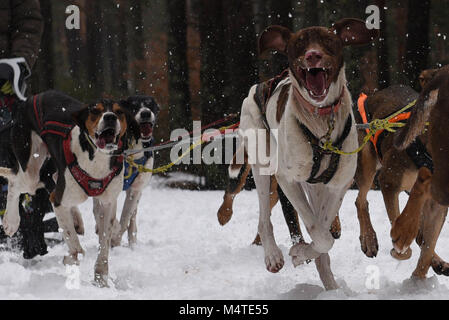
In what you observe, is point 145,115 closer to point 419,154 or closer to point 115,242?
point 115,242

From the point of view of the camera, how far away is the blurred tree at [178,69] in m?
10.4

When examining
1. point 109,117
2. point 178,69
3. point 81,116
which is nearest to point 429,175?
point 109,117

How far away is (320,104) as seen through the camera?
10.5ft

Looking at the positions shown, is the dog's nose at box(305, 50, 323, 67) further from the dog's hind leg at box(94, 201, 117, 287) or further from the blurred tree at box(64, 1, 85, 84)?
the blurred tree at box(64, 1, 85, 84)

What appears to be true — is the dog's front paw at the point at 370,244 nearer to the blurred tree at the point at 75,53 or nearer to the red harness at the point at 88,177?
the red harness at the point at 88,177

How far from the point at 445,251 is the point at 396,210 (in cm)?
101

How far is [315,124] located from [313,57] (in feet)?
1.41

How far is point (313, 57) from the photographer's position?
3041 mm

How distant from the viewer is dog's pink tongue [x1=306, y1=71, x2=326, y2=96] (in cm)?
311

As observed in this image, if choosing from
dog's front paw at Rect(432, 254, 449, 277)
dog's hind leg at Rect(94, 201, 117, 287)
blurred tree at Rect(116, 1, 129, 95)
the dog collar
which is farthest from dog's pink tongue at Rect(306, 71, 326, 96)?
blurred tree at Rect(116, 1, 129, 95)

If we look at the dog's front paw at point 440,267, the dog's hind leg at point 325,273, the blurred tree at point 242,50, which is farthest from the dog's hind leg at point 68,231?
the blurred tree at point 242,50

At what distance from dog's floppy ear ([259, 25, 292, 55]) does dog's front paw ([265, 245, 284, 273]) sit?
4.37 feet
